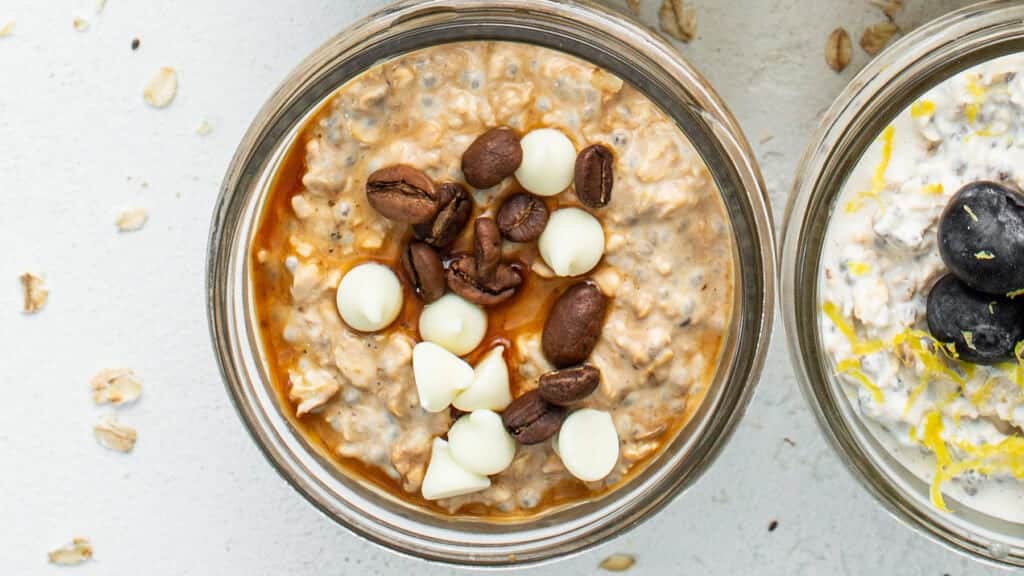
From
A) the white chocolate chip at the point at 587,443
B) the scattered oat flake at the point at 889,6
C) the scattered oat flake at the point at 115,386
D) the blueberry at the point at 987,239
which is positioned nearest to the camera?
the blueberry at the point at 987,239

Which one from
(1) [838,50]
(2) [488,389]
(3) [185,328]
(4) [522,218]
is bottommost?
(2) [488,389]

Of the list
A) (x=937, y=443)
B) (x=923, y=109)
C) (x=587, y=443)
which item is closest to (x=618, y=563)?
(x=587, y=443)

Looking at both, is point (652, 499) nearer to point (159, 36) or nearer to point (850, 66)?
point (850, 66)

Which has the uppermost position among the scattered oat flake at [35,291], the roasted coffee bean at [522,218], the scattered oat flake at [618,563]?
the scattered oat flake at [35,291]

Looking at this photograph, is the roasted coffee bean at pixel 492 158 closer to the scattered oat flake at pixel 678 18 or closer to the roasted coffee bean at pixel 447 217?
the roasted coffee bean at pixel 447 217

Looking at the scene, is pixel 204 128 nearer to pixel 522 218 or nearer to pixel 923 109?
pixel 522 218

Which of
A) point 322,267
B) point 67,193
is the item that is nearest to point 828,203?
point 322,267

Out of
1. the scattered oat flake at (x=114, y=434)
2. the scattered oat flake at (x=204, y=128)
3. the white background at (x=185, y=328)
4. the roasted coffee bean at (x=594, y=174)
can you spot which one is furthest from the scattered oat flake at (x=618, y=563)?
the scattered oat flake at (x=204, y=128)
